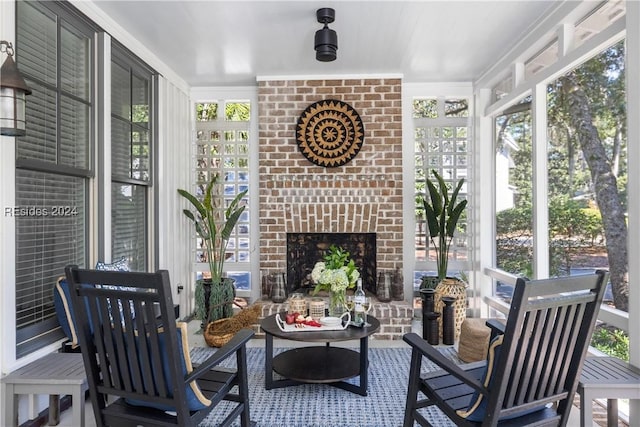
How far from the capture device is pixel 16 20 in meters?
2.37

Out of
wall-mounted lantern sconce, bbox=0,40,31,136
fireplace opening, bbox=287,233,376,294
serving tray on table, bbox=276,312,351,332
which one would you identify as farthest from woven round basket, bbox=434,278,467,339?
wall-mounted lantern sconce, bbox=0,40,31,136

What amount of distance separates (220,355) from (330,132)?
10.6 ft

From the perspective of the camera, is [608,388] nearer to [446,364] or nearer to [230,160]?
[446,364]

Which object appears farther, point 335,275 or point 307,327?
point 335,275

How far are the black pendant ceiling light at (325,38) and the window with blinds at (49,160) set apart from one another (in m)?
1.77

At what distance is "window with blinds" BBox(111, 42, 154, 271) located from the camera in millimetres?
3494

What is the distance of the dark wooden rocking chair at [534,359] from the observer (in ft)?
5.34

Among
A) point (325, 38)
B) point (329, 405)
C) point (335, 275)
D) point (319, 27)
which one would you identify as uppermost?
point (319, 27)

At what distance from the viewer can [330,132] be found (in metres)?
A: 4.62

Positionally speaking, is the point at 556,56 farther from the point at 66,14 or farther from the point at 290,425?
the point at 66,14

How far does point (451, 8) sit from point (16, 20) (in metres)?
2.91

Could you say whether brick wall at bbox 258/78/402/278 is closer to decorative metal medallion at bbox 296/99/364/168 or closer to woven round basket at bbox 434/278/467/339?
decorative metal medallion at bbox 296/99/364/168

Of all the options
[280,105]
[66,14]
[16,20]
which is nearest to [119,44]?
[66,14]

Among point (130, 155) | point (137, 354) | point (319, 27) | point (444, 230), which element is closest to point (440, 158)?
point (444, 230)
